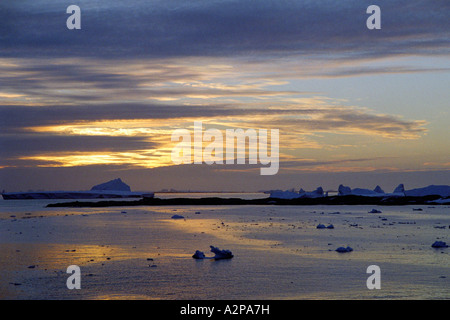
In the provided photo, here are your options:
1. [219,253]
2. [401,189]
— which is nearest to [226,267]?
[219,253]

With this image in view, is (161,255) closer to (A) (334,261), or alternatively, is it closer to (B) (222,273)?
(B) (222,273)

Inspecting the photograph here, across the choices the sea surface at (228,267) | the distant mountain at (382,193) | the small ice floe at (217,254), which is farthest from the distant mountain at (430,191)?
the small ice floe at (217,254)

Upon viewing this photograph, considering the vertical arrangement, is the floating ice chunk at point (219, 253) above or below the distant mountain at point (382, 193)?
below

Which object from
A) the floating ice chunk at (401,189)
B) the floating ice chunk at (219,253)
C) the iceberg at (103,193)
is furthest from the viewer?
the iceberg at (103,193)

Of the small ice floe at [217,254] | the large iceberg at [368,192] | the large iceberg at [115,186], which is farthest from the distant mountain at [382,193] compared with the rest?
the small ice floe at [217,254]

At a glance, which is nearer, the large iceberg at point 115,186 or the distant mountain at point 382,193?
the distant mountain at point 382,193

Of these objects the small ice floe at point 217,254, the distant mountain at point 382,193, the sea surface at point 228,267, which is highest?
the distant mountain at point 382,193

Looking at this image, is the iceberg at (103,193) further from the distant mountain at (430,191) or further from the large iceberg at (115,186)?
the distant mountain at (430,191)

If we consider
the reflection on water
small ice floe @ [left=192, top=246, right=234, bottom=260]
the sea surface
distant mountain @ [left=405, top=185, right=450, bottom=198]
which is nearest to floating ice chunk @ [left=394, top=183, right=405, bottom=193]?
distant mountain @ [left=405, top=185, right=450, bottom=198]

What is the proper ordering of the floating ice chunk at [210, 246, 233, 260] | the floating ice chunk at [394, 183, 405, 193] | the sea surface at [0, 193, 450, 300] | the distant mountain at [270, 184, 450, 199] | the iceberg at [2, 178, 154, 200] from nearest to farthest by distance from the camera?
the sea surface at [0, 193, 450, 300] → the floating ice chunk at [210, 246, 233, 260] → the distant mountain at [270, 184, 450, 199] → the floating ice chunk at [394, 183, 405, 193] → the iceberg at [2, 178, 154, 200]

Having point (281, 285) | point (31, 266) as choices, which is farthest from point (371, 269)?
point (31, 266)

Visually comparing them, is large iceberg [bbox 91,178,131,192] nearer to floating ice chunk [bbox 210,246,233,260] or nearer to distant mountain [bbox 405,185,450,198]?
distant mountain [bbox 405,185,450,198]

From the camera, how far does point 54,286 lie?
14906 mm

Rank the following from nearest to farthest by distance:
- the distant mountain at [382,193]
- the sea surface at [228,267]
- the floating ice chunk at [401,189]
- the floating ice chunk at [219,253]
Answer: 1. the sea surface at [228,267]
2. the floating ice chunk at [219,253]
3. the distant mountain at [382,193]
4. the floating ice chunk at [401,189]
